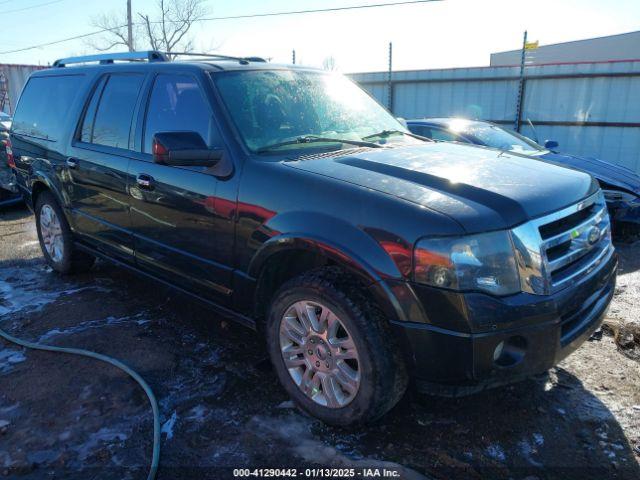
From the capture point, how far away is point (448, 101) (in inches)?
490

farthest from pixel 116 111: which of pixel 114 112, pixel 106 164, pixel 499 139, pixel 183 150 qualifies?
pixel 499 139

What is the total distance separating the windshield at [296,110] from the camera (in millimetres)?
3141

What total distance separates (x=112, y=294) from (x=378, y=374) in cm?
310

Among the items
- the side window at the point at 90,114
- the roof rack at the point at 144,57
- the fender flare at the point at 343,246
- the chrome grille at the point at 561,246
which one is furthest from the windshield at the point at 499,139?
the fender flare at the point at 343,246

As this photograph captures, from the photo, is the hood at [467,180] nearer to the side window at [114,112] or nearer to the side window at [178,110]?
the side window at [178,110]

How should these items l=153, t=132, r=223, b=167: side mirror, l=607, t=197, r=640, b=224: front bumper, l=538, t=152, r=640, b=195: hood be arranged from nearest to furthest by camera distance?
l=153, t=132, r=223, b=167: side mirror, l=607, t=197, r=640, b=224: front bumper, l=538, t=152, r=640, b=195: hood

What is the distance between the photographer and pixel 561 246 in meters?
2.50

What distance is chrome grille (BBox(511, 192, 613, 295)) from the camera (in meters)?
2.28

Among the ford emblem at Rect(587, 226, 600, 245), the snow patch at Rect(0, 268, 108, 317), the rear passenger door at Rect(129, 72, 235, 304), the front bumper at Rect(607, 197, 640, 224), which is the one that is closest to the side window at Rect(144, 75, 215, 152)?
the rear passenger door at Rect(129, 72, 235, 304)

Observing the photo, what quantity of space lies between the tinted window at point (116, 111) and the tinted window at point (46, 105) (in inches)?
20.4

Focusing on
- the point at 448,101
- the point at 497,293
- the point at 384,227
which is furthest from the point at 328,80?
the point at 448,101

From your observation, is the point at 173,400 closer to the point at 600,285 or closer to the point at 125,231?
the point at 125,231

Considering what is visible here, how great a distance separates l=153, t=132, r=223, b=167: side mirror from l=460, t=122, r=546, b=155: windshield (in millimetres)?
4600

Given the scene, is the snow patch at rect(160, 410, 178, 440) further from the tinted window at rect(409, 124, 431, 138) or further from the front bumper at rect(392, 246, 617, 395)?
the tinted window at rect(409, 124, 431, 138)
